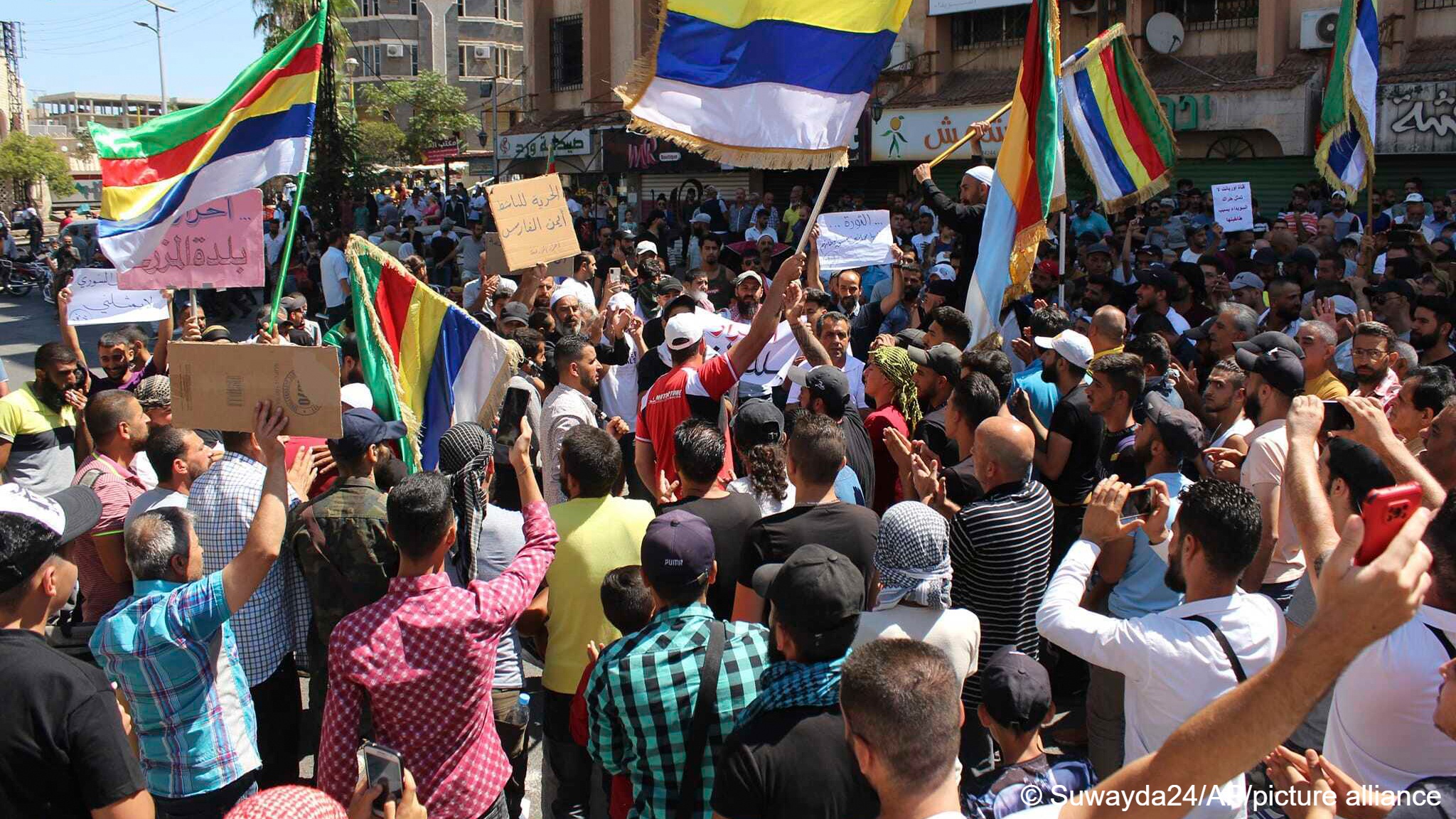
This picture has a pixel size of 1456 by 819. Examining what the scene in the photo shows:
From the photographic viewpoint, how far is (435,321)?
5.75m

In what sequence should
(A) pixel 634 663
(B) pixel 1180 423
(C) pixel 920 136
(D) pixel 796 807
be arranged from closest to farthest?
(D) pixel 796 807 → (A) pixel 634 663 → (B) pixel 1180 423 → (C) pixel 920 136

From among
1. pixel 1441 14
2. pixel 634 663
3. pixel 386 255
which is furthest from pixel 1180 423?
pixel 1441 14

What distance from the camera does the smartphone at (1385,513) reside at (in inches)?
65.4

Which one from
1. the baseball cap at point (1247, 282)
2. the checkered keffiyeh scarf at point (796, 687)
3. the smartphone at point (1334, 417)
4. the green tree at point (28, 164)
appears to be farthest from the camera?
the green tree at point (28, 164)

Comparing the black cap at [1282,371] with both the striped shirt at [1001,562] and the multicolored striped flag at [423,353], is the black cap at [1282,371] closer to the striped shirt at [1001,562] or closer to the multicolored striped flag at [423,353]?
the striped shirt at [1001,562]

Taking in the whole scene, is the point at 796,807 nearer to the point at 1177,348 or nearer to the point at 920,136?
the point at 1177,348

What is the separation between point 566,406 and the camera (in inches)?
240

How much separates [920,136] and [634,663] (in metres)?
21.2

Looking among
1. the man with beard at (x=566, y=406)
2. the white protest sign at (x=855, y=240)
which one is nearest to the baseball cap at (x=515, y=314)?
the man with beard at (x=566, y=406)

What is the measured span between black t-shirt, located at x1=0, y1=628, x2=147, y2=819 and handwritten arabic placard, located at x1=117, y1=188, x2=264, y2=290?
4684 mm

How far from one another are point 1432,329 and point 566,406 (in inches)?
203

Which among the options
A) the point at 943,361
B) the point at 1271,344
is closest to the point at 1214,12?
the point at 1271,344

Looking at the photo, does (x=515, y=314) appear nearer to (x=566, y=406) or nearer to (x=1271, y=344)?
(x=566, y=406)

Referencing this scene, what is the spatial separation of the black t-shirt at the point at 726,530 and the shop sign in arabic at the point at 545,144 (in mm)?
25005
